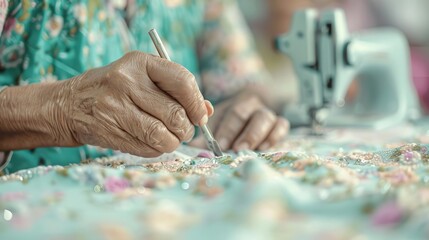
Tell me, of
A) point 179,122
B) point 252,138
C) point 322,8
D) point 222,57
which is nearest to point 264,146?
point 252,138

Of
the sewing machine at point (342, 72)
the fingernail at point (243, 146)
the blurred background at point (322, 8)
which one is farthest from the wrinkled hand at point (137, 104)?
the blurred background at point (322, 8)

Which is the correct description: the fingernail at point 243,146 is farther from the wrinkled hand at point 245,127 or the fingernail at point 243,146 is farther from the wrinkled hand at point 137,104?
the wrinkled hand at point 137,104

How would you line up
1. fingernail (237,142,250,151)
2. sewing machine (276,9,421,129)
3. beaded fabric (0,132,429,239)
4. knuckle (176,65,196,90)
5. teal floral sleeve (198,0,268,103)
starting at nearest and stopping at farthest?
beaded fabric (0,132,429,239) → knuckle (176,65,196,90) → fingernail (237,142,250,151) → sewing machine (276,9,421,129) → teal floral sleeve (198,0,268,103)

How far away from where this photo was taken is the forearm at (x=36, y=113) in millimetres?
1047

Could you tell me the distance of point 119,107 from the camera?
3.26 feet

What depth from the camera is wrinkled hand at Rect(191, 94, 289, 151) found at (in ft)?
4.34

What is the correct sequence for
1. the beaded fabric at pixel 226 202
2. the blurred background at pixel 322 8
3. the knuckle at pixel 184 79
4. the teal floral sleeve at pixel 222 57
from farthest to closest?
the blurred background at pixel 322 8 → the teal floral sleeve at pixel 222 57 → the knuckle at pixel 184 79 → the beaded fabric at pixel 226 202

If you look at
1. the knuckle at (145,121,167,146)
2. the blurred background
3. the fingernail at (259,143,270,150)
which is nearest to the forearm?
the knuckle at (145,121,167,146)

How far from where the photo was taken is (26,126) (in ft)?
3.58

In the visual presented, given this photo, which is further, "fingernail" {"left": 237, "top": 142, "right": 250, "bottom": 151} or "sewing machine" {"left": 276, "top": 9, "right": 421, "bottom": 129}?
"sewing machine" {"left": 276, "top": 9, "right": 421, "bottom": 129}

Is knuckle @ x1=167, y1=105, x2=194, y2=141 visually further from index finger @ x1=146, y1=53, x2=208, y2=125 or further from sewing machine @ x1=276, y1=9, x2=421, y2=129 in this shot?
sewing machine @ x1=276, y1=9, x2=421, y2=129

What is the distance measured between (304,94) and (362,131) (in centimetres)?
19

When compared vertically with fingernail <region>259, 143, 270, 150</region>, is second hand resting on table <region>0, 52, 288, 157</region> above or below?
above

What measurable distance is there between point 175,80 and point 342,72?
2.47ft
